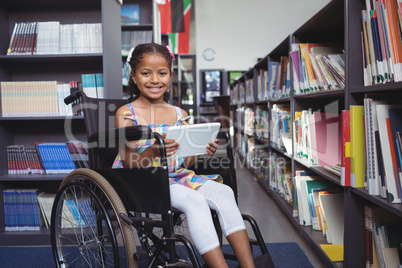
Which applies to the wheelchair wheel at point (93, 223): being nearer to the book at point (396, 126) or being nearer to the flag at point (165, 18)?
the book at point (396, 126)

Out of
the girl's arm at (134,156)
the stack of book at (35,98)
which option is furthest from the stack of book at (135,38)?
the girl's arm at (134,156)

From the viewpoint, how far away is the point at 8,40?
90.2 inches

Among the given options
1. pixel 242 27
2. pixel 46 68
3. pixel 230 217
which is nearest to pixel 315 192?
pixel 230 217

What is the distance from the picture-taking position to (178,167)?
147cm

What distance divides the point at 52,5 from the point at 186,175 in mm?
1723

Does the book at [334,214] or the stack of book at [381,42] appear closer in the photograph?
the stack of book at [381,42]

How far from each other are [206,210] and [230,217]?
0.10 meters

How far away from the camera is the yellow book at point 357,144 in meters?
1.32

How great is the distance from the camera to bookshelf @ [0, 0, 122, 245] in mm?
2164

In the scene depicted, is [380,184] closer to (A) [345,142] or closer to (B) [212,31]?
(A) [345,142]

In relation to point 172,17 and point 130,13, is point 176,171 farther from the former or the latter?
point 172,17

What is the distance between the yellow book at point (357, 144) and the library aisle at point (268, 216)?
623 mm

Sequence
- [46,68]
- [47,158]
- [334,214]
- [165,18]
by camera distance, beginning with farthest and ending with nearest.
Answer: [165,18] < [46,68] < [47,158] < [334,214]

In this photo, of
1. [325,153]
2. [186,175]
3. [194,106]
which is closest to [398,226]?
[325,153]
